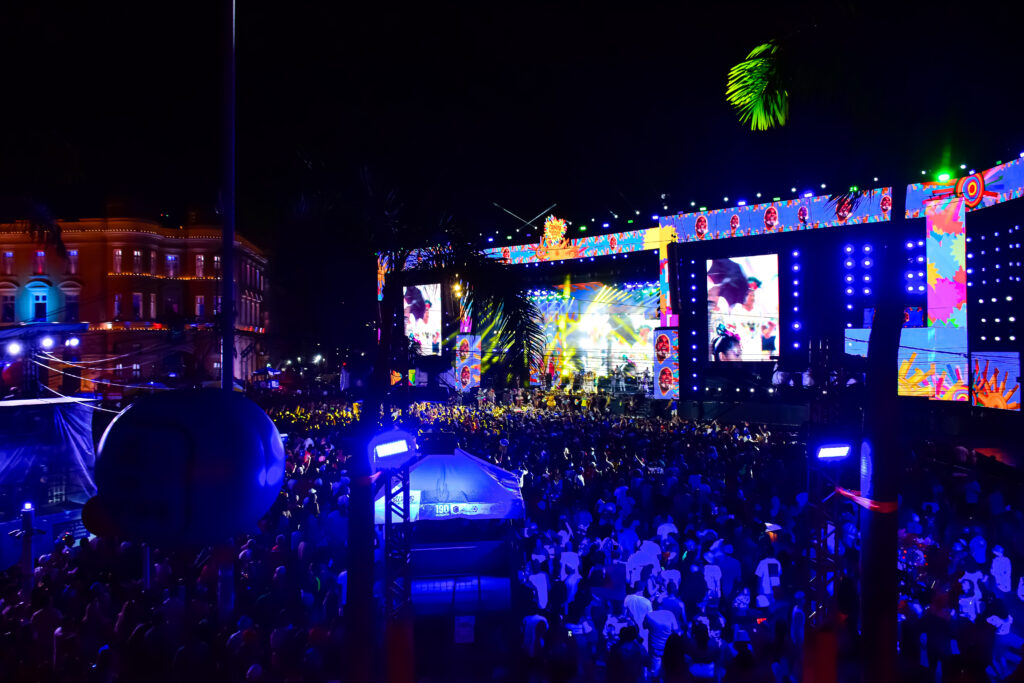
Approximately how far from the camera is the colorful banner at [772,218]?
18527mm

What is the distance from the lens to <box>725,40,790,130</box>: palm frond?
5.51 m

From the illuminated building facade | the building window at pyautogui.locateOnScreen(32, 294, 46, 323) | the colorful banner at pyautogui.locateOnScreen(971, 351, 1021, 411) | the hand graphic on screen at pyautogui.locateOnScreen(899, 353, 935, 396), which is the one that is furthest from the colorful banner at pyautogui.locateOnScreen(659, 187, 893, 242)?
the building window at pyautogui.locateOnScreen(32, 294, 46, 323)

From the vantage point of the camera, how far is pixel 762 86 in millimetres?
5566

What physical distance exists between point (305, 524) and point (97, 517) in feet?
23.4

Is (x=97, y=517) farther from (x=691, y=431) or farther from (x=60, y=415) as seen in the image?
(x=691, y=431)

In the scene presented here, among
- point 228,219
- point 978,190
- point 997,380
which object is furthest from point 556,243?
point 228,219

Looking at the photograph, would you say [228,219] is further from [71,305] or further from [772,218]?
[71,305]

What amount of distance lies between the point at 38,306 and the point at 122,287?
15.5 ft

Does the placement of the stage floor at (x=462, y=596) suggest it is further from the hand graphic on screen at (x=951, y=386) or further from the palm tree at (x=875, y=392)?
the hand graphic on screen at (x=951, y=386)

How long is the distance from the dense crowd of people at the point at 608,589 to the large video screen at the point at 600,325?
15925 millimetres

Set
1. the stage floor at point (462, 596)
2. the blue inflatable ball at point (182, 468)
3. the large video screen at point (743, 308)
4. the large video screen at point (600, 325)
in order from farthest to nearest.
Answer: the large video screen at point (600, 325) → the large video screen at point (743, 308) → the stage floor at point (462, 596) → the blue inflatable ball at point (182, 468)

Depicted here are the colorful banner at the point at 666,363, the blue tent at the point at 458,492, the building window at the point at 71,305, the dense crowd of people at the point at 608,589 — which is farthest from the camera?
the building window at the point at 71,305

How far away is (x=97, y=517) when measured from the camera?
8.56ft

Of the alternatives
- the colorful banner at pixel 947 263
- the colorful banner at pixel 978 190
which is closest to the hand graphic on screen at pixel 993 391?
the colorful banner at pixel 947 263
